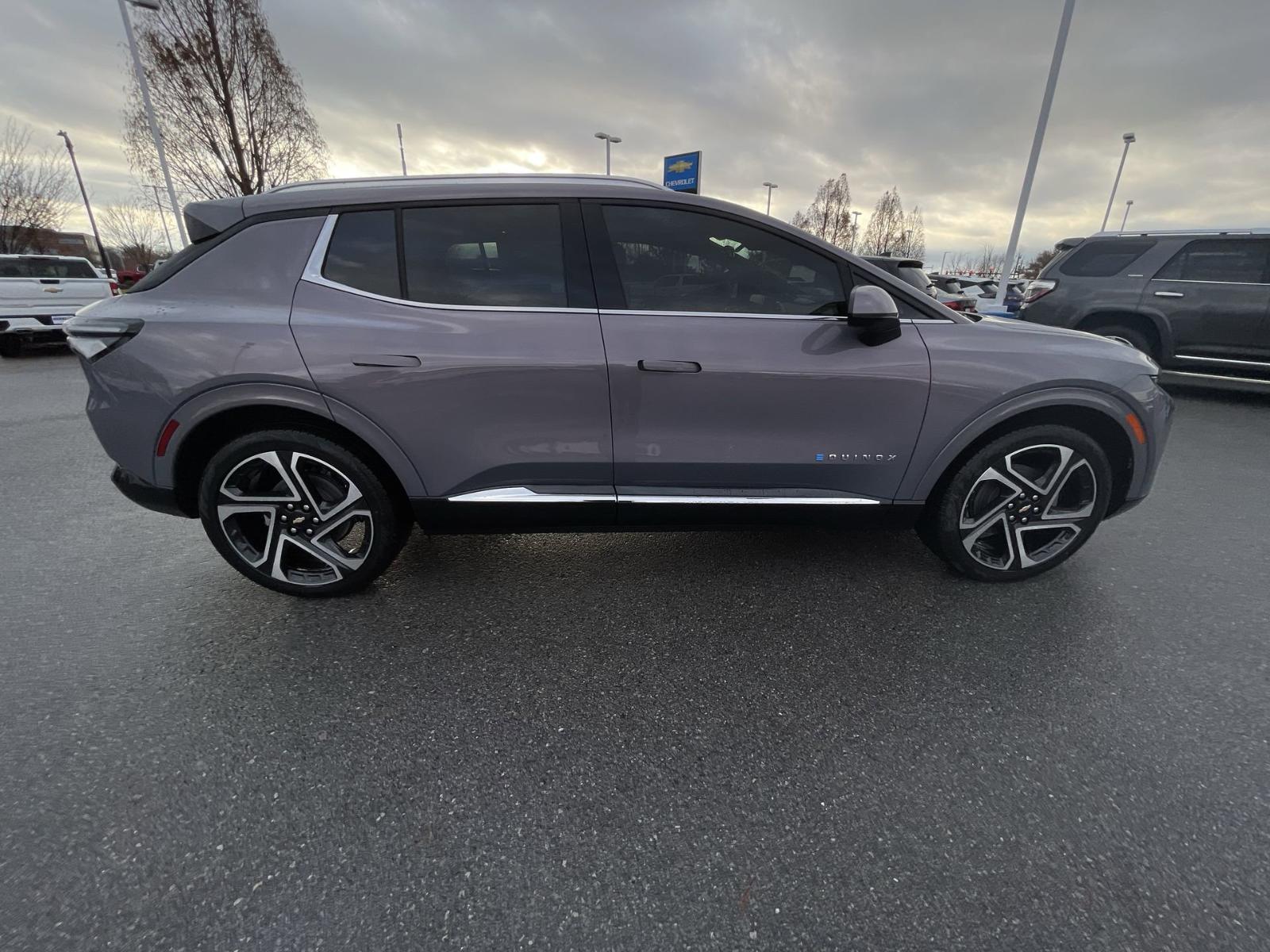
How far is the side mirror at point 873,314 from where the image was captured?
2.15 meters

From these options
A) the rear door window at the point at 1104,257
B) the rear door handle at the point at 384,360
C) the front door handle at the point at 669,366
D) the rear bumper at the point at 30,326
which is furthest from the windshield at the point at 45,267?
the rear door window at the point at 1104,257

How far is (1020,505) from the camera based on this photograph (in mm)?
2600

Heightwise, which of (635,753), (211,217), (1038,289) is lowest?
(635,753)

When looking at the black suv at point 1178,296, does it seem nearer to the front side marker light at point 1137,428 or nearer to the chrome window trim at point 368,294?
the front side marker light at point 1137,428

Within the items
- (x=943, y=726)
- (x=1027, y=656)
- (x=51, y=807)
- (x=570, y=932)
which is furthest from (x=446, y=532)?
(x=1027, y=656)

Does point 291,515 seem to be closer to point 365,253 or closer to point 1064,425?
point 365,253

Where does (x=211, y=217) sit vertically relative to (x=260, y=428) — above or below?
above

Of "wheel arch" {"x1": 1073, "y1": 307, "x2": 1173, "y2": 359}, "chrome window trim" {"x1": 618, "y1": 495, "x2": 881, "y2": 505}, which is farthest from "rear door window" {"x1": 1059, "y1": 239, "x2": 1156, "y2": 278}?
"chrome window trim" {"x1": 618, "y1": 495, "x2": 881, "y2": 505}

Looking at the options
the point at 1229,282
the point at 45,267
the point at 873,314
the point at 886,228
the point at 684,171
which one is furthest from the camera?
the point at 886,228

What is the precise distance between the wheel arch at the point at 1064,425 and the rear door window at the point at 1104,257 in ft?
19.2

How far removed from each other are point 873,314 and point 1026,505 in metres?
1.27

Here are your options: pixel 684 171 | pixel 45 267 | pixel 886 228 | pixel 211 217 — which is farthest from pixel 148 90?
pixel 886 228

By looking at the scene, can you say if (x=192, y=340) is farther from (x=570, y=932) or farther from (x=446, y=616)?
(x=570, y=932)

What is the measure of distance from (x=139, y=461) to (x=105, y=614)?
2.33ft
